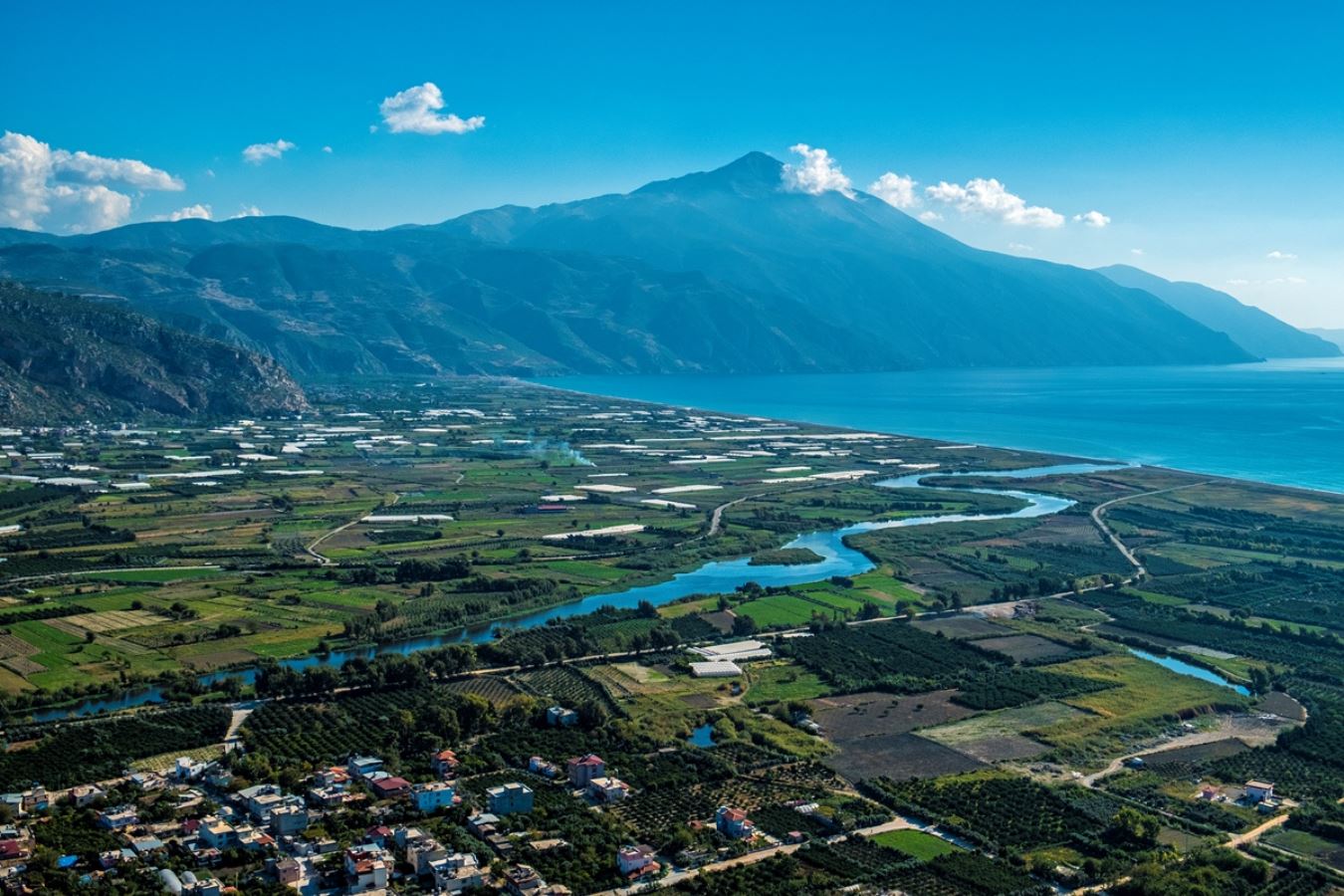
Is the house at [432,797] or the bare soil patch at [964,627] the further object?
the bare soil patch at [964,627]

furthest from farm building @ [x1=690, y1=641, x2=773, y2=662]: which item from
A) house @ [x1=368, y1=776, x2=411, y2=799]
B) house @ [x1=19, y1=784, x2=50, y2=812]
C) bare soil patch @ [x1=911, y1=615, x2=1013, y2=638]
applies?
house @ [x1=19, y1=784, x2=50, y2=812]

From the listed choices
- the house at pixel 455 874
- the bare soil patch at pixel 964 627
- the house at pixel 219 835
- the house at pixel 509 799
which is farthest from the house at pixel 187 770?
the bare soil patch at pixel 964 627

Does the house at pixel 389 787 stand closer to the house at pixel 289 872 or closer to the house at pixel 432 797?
the house at pixel 432 797

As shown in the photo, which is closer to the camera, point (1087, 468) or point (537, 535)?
point (537, 535)

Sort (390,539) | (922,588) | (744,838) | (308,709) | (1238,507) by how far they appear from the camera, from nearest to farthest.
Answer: (744,838), (308,709), (922,588), (390,539), (1238,507)

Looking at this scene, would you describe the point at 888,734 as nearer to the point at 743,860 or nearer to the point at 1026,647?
the point at 743,860

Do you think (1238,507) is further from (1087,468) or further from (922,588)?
(922,588)

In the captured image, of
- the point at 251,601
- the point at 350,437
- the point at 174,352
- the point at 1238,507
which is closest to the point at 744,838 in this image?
the point at 251,601
